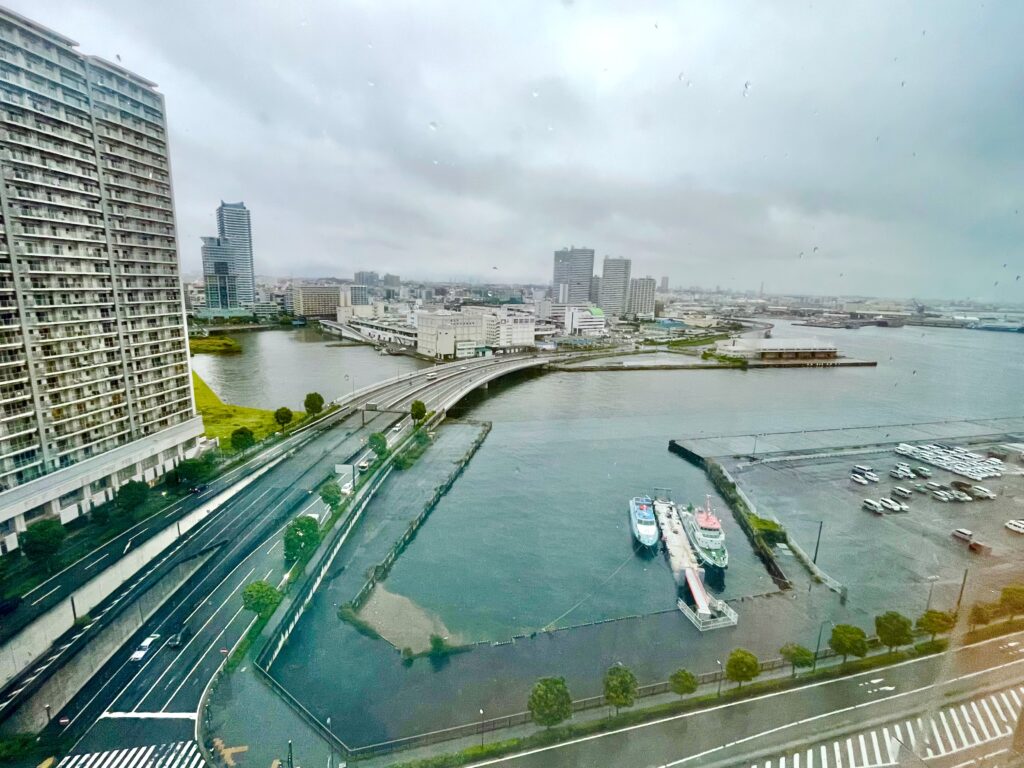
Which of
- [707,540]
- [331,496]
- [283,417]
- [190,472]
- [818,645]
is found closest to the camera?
[818,645]

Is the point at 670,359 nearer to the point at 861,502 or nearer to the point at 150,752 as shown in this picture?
the point at 861,502

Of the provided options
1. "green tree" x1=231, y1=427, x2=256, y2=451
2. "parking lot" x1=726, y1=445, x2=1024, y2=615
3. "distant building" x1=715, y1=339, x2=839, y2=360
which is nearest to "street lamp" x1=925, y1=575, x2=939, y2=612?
"parking lot" x1=726, y1=445, x2=1024, y2=615

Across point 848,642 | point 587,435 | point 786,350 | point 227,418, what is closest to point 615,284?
point 786,350

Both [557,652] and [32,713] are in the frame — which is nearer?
[32,713]

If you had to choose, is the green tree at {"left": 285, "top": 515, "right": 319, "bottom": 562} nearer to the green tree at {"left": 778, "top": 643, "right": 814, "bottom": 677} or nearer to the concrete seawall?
the concrete seawall

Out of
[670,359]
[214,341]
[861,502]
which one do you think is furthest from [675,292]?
[861,502]

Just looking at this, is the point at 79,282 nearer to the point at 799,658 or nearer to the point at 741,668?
the point at 741,668
